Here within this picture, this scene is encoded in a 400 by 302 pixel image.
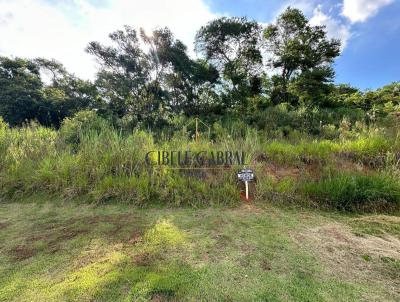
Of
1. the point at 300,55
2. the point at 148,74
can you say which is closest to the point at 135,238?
the point at 148,74

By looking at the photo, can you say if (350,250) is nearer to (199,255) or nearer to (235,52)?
(199,255)

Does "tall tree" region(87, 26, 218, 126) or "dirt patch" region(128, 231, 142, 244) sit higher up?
"tall tree" region(87, 26, 218, 126)

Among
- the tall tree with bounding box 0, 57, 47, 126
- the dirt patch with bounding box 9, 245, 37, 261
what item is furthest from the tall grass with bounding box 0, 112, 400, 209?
the tall tree with bounding box 0, 57, 47, 126

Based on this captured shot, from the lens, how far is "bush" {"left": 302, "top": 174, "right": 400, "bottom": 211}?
2668mm

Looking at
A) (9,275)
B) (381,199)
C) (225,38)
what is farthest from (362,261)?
(225,38)

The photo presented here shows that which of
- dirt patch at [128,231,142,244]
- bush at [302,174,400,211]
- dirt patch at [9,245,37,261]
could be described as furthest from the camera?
bush at [302,174,400,211]

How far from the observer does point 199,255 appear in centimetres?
175

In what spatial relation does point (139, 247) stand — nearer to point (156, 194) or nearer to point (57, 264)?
point (57, 264)

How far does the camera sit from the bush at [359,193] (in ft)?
8.75

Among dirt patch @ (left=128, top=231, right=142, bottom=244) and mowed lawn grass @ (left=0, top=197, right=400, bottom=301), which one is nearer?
mowed lawn grass @ (left=0, top=197, right=400, bottom=301)

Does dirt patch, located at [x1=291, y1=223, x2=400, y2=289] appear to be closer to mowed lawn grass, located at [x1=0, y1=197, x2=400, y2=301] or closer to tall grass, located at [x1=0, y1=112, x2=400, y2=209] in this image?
mowed lawn grass, located at [x1=0, y1=197, x2=400, y2=301]

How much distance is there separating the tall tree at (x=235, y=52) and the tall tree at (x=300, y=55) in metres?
0.95

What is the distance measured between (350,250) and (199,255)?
3.86 feet

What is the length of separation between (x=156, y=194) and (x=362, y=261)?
2.19 metres
